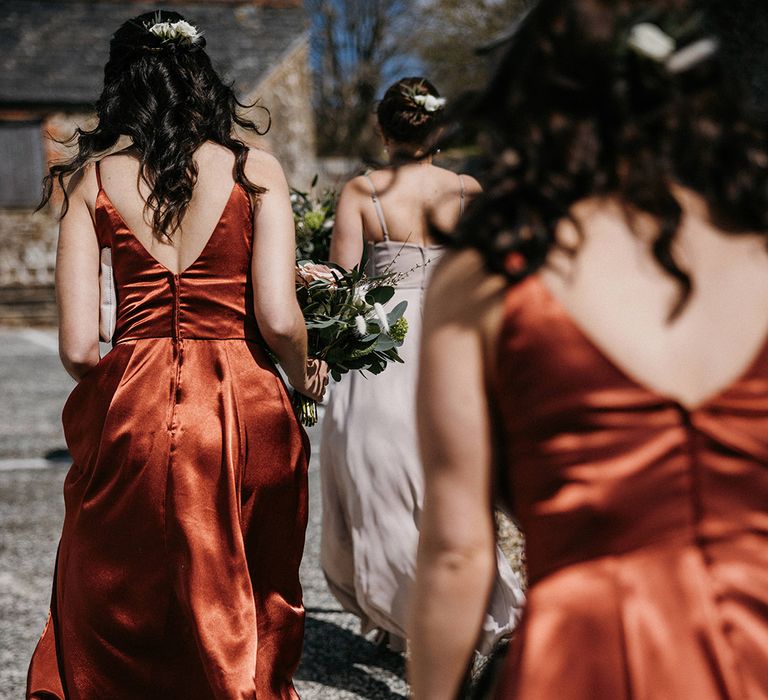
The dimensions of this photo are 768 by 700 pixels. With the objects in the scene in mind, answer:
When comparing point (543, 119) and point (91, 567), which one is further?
point (91, 567)

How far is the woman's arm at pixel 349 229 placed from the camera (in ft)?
13.2

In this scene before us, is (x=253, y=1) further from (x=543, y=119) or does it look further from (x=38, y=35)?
(x=543, y=119)

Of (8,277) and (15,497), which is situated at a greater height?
(15,497)

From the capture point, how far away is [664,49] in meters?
1.31

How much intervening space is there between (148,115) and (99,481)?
1.02 meters

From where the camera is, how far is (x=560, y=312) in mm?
1319

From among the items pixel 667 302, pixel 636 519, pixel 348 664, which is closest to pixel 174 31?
pixel 667 302

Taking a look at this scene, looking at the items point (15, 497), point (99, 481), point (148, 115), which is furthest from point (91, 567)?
point (15, 497)

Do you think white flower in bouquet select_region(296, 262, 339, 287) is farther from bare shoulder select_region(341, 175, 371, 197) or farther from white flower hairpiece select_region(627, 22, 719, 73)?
white flower hairpiece select_region(627, 22, 719, 73)

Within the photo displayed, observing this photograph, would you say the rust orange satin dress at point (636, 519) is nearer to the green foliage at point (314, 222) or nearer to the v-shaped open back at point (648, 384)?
the v-shaped open back at point (648, 384)

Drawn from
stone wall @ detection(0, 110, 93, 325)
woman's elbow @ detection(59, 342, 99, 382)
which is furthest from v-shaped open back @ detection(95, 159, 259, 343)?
stone wall @ detection(0, 110, 93, 325)

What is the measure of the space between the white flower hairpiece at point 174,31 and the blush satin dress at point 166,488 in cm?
46

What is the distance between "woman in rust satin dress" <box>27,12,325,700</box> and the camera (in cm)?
284

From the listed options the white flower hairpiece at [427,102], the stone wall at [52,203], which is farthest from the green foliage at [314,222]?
the stone wall at [52,203]
